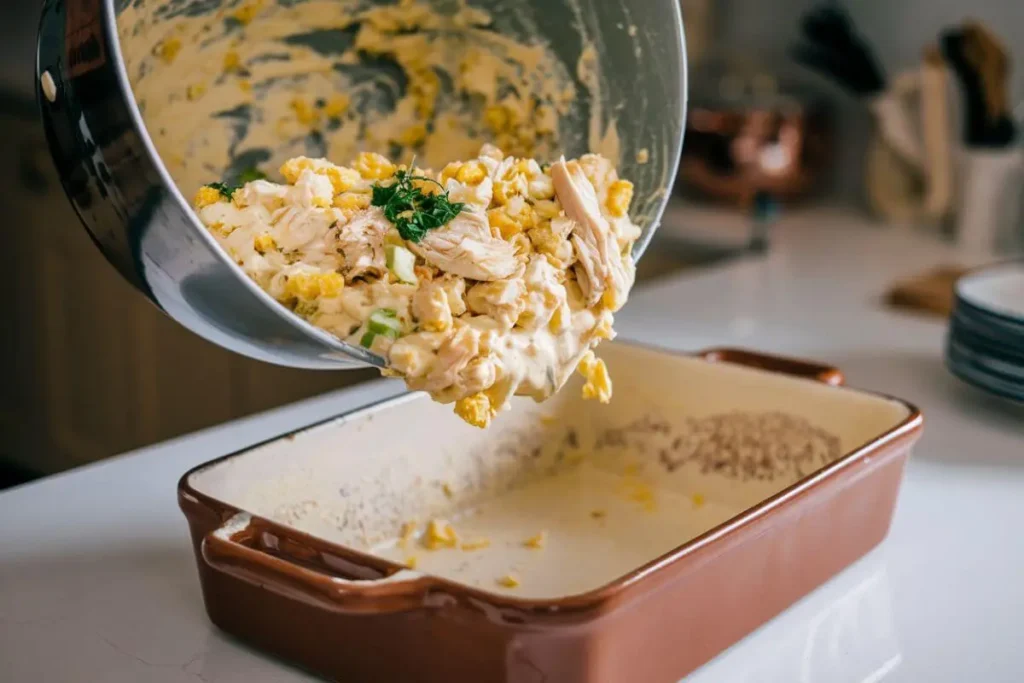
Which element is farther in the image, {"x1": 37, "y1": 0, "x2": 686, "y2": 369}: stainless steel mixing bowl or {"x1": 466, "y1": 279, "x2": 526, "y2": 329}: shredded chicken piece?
{"x1": 466, "y1": 279, "x2": 526, "y2": 329}: shredded chicken piece

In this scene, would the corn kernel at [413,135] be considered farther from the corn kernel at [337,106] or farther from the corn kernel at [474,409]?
the corn kernel at [474,409]

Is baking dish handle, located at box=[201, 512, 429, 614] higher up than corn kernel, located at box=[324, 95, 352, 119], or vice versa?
corn kernel, located at box=[324, 95, 352, 119]

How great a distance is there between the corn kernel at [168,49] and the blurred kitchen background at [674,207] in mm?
859

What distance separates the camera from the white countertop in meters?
0.69

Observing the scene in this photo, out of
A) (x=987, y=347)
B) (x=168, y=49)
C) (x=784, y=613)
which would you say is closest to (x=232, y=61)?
(x=168, y=49)

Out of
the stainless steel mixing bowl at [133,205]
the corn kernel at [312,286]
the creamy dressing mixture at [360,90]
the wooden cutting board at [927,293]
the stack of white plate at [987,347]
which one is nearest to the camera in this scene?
the stainless steel mixing bowl at [133,205]

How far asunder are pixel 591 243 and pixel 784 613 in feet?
0.89

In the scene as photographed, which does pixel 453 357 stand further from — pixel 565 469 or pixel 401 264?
pixel 565 469

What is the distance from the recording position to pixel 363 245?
2.26 feet

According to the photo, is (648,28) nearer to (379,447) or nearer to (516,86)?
(516,86)

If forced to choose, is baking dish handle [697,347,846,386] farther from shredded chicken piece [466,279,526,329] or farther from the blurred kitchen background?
the blurred kitchen background

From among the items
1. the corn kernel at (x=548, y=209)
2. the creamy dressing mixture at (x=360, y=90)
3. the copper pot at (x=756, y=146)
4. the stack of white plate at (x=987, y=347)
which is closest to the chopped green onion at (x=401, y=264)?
the corn kernel at (x=548, y=209)

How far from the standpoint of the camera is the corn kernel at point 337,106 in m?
0.93

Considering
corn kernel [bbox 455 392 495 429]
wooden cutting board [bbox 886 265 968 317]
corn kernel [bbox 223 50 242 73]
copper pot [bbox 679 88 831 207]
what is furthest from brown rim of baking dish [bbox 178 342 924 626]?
copper pot [bbox 679 88 831 207]
